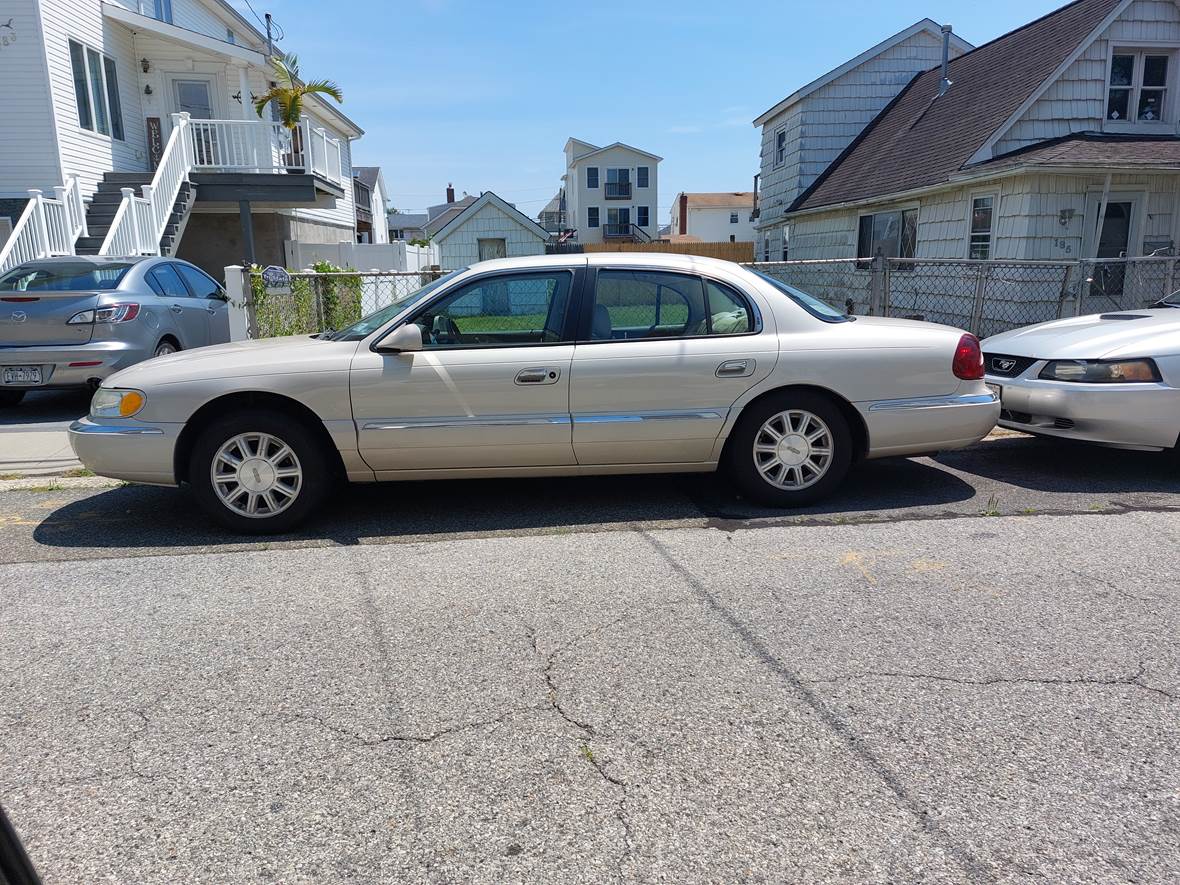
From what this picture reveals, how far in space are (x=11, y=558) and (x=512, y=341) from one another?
3.04m

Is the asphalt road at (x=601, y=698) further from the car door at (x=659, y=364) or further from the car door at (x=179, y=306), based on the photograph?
the car door at (x=179, y=306)

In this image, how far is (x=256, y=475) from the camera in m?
4.96

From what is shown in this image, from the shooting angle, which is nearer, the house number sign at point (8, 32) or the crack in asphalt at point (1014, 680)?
the crack in asphalt at point (1014, 680)

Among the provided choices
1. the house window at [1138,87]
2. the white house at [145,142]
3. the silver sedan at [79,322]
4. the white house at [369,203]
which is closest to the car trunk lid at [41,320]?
the silver sedan at [79,322]

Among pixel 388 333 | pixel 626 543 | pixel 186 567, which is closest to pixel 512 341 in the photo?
pixel 388 333

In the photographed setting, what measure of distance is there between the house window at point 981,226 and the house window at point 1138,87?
8.09 feet

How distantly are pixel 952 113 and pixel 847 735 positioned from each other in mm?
16557

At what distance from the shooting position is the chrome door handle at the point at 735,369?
16.9 ft

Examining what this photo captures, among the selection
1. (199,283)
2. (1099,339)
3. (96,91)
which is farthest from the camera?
(96,91)

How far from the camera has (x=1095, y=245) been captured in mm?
13203

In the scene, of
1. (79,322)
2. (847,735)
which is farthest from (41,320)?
(847,735)

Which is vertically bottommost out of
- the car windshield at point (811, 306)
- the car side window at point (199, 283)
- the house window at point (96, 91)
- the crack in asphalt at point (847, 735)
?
the crack in asphalt at point (847, 735)

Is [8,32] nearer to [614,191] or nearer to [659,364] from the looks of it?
[659,364]

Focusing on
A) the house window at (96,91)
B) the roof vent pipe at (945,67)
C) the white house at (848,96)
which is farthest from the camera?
the white house at (848,96)
